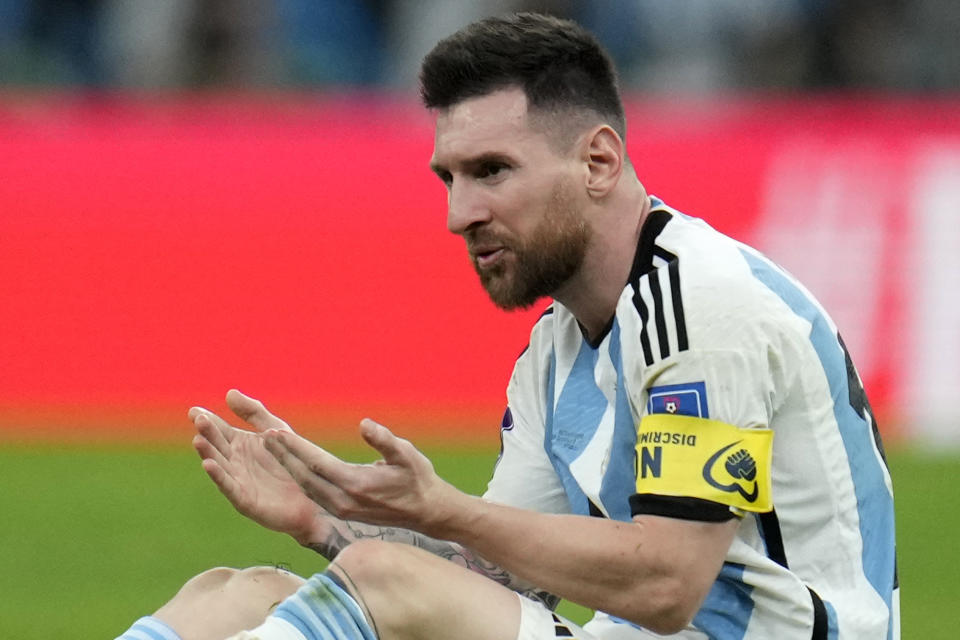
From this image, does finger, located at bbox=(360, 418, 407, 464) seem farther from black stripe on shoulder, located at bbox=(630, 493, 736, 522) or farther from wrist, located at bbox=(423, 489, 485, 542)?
black stripe on shoulder, located at bbox=(630, 493, 736, 522)

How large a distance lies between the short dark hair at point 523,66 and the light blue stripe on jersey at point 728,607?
1.17 m

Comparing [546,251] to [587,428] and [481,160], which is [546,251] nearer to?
[481,160]

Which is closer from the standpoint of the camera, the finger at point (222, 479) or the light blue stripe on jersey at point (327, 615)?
the light blue stripe on jersey at point (327, 615)

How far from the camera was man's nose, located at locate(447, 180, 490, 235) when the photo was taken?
13.8ft

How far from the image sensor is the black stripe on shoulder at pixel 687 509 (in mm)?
3699

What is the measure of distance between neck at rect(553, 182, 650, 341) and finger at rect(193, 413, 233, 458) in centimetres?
91

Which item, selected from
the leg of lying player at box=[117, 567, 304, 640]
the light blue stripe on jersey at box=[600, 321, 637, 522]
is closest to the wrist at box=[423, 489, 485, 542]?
the light blue stripe on jersey at box=[600, 321, 637, 522]

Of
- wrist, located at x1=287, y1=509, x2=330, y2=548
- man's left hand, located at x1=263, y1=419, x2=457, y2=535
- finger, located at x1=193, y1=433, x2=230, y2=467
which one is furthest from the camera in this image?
wrist, located at x1=287, y1=509, x2=330, y2=548

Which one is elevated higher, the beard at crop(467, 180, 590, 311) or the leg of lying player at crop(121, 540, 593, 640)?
the beard at crop(467, 180, 590, 311)

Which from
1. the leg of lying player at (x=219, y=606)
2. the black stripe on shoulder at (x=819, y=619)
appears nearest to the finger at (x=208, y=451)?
the leg of lying player at (x=219, y=606)

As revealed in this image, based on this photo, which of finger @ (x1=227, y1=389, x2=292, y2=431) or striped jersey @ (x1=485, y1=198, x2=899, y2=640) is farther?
finger @ (x1=227, y1=389, x2=292, y2=431)

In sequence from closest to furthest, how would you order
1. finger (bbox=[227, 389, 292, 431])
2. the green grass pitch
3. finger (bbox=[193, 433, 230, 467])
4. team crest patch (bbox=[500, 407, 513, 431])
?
finger (bbox=[193, 433, 230, 467]), finger (bbox=[227, 389, 292, 431]), team crest patch (bbox=[500, 407, 513, 431]), the green grass pitch

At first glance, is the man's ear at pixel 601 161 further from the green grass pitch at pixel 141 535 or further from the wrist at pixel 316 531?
the green grass pitch at pixel 141 535

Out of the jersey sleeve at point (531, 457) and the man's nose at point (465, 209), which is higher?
the man's nose at point (465, 209)
